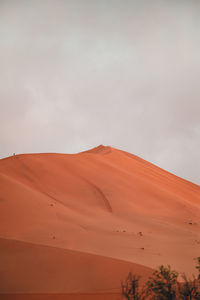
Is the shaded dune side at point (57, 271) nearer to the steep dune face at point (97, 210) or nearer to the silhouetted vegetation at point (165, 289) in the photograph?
the steep dune face at point (97, 210)

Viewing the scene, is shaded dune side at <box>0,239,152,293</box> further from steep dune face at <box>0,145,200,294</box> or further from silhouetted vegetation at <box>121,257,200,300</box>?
silhouetted vegetation at <box>121,257,200,300</box>

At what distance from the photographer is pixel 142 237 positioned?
9852mm

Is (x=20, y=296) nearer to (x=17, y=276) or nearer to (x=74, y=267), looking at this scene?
(x=17, y=276)

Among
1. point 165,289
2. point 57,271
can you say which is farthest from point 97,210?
point 165,289

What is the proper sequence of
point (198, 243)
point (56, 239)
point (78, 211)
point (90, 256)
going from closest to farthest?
1. point (90, 256)
2. point (56, 239)
3. point (198, 243)
4. point (78, 211)

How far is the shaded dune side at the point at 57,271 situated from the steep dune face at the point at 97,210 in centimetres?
39

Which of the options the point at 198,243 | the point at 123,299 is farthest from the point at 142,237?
the point at 123,299

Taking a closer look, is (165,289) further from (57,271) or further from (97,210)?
(97,210)

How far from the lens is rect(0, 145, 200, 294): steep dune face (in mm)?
8648

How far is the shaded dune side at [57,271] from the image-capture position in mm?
6605

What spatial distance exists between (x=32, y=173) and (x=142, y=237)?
7585mm

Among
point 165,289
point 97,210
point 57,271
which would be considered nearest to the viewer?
point 165,289

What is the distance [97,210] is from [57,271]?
542 centimetres

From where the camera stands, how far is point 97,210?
1248 cm
